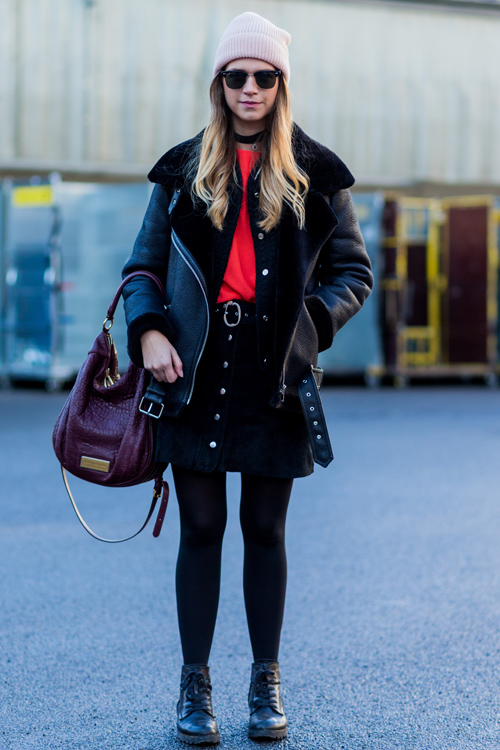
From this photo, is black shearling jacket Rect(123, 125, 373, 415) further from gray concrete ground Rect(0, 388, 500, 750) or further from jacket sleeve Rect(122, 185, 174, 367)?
gray concrete ground Rect(0, 388, 500, 750)

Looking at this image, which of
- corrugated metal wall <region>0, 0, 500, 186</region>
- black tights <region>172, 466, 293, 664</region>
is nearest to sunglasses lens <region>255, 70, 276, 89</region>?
black tights <region>172, 466, 293, 664</region>

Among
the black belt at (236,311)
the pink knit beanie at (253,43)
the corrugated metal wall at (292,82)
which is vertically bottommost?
the black belt at (236,311)

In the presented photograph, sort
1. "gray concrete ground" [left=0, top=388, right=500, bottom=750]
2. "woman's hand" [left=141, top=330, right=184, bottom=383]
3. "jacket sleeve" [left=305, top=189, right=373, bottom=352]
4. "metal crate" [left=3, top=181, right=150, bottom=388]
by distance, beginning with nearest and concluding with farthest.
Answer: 1. "woman's hand" [left=141, top=330, right=184, bottom=383]
2. "jacket sleeve" [left=305, top=189, right=373, bottom=352]
3. "gray concrete ground" [left=0, top=388, right=500, bottom=750]
4. "metal crate" [left=3, top=181, right=150, bottom=388]

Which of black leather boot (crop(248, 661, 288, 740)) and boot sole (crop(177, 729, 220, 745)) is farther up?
black leather boot (crop(248, 661, 288, 740))

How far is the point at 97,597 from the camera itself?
4.06m

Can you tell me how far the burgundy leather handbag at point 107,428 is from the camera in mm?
2693

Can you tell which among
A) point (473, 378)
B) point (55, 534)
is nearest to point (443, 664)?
point (55, 534)

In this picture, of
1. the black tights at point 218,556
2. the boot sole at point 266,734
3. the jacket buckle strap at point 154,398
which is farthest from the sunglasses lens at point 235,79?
the boot sole at point 266,734

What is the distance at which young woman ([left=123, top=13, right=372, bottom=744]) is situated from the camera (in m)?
2.61

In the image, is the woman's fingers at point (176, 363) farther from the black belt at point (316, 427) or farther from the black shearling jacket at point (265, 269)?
the black belt at point (316, 427)

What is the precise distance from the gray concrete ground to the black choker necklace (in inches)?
62.5

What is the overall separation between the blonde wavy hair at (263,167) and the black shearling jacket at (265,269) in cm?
3

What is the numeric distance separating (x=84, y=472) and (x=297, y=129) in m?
1.10

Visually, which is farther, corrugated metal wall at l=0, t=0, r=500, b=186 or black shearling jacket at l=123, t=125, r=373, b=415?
corrugated metal wall at l=0, t=0, r=500, b=186
